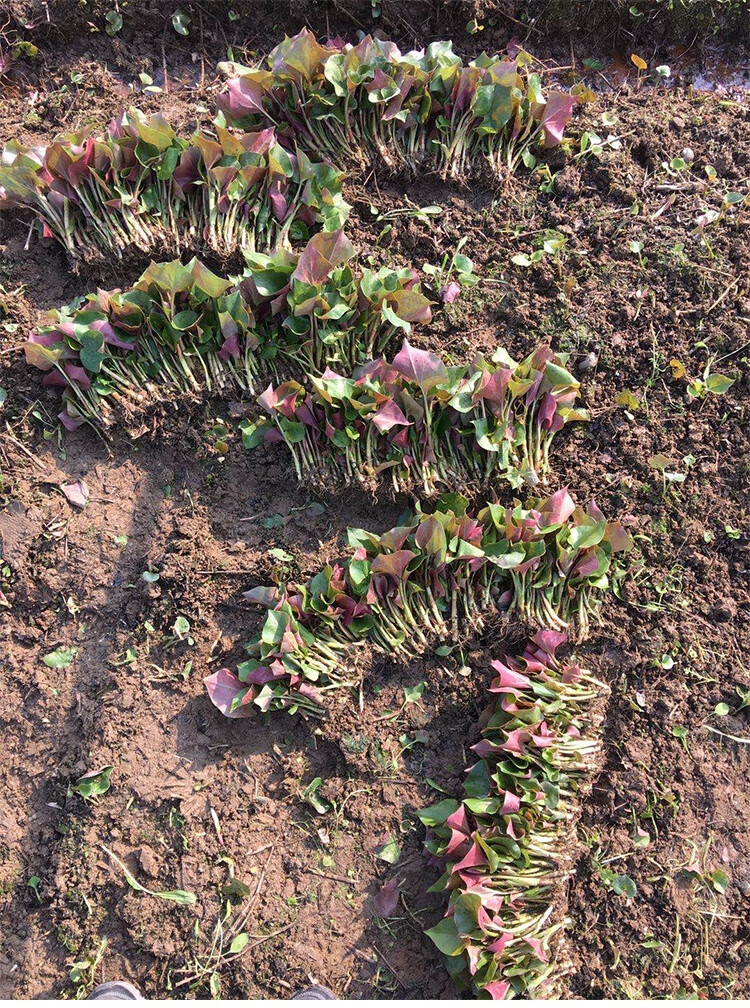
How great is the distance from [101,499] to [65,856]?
1.48 m

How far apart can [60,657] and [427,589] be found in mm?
1594

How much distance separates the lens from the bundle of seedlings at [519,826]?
97.2 inches

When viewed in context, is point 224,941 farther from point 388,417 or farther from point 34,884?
point 388,417

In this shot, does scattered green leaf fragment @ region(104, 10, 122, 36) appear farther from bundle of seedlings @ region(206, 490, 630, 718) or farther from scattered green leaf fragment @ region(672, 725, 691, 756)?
scattered green leaf fragment @ region(672, 725, 691, 756)

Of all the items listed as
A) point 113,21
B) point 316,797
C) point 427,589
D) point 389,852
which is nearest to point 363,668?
point 427,589

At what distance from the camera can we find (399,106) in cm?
358

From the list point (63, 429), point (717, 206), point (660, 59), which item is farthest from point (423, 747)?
point (660, 59)

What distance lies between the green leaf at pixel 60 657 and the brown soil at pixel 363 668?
4 cm

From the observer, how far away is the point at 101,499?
3193 mm

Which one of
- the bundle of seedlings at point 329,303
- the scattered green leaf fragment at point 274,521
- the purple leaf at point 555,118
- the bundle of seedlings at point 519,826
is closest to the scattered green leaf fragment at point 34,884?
the bundle of seedlings at point 519,826

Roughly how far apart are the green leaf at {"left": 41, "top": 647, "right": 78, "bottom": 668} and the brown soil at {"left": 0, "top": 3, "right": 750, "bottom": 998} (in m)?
0.04

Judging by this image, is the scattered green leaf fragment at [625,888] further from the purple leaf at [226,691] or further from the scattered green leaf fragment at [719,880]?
the purple leaf at [226,691]

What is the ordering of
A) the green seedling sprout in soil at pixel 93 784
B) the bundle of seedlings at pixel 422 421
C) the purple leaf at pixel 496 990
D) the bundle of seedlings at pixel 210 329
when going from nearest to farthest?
1. the purple leaf at pixel 496 990
2. the green seedling sprout in soil at pixel 93 784
3. the bundle of seedlings at pixel 422 421
4. the bundle of seedlings at pixel 210 329

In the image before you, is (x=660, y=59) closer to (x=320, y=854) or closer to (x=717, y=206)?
(x=717, y=206)
